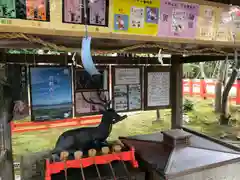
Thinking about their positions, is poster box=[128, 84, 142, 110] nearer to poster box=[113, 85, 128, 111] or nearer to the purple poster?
poster box=[113, 85, 128, 111]

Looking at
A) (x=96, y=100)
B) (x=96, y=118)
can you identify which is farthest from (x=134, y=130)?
(x=96, y=100)

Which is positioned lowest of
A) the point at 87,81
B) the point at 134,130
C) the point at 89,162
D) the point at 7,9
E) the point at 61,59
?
the point at 134,130

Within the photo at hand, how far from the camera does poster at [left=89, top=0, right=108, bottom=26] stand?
4.02 ft

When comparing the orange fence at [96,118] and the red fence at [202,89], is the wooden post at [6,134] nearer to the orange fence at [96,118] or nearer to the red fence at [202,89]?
the orange fence at [96,118]

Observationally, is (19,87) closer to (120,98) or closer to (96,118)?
(120,98)

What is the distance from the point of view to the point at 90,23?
122 centimetres

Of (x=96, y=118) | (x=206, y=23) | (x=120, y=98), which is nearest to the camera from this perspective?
(x=206, y=23)

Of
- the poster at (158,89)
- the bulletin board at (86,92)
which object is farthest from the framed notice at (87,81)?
the poster at (158,89)

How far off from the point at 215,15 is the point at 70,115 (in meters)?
1.78

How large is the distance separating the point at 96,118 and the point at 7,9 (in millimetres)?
5501

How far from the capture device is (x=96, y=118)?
6.36m

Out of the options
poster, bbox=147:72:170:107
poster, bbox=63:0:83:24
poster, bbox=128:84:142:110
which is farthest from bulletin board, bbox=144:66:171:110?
poster, bbox=63:0:83:24

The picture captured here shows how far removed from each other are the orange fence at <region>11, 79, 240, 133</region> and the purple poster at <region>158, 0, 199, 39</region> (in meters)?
4.56

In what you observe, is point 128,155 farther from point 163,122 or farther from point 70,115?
point 163,122
